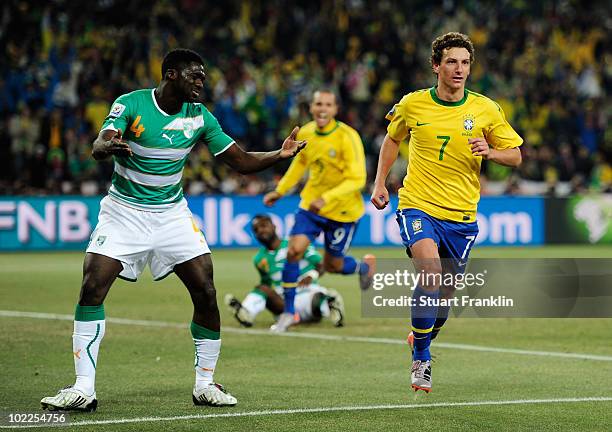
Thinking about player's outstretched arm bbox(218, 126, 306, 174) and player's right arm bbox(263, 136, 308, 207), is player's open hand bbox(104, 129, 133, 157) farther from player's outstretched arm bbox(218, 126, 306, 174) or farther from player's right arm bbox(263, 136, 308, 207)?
player's right arm bbox(263, 136, 308, 207)

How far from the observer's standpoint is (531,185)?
2652cm

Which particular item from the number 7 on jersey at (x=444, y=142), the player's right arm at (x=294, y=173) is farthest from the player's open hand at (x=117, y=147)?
the player's right arm at (x=294, y=173)

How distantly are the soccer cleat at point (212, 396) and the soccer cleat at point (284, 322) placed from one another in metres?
4.55

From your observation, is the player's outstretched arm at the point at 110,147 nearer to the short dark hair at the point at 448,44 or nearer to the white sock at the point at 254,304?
the short dark hair at the point at 448,44

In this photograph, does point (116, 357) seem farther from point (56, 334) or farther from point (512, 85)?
point (512, 85)

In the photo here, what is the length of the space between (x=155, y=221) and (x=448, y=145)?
2.25 m

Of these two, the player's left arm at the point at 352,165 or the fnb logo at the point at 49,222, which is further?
the fnb logo at the point at 49,222

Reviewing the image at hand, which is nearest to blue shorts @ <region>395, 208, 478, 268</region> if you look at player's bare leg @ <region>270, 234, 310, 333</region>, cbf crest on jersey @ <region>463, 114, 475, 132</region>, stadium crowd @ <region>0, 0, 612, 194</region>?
cbf crest on jersey @ <region>463, 114, 475, 132</region>

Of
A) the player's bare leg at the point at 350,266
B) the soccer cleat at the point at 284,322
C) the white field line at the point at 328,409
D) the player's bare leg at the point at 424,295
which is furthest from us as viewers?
the player's bare leg at the point at 350,266

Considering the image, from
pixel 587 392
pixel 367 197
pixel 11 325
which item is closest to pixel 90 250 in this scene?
pixel 587 392

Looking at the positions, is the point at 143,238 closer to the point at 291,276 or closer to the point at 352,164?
the point at 291,276

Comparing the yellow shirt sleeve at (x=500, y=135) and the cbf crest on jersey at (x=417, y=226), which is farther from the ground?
the yellow shirt sleeve at (x=500, y=135)

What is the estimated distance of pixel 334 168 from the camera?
13.0 m

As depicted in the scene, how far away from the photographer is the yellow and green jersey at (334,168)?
42.3ft
